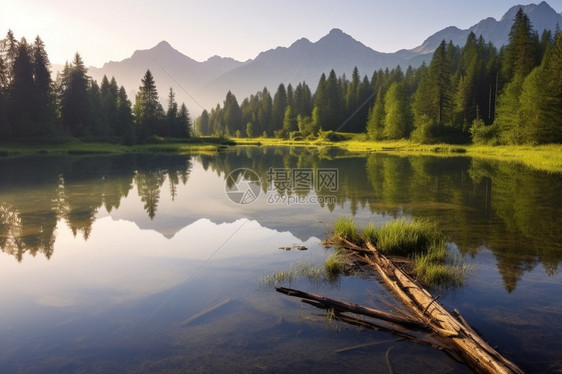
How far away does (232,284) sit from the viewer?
33.4 feet

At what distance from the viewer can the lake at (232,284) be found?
267 inches

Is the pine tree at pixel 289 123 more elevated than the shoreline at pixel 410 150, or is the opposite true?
the pine tree at pixel 289 123

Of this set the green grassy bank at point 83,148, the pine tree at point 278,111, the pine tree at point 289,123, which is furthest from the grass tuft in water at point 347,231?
the pine tree at point 278,111

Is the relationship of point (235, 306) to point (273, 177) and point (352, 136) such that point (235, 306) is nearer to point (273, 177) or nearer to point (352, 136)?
point (273, 177)

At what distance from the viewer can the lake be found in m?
6.78

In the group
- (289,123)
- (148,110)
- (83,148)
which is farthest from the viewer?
(289,123)

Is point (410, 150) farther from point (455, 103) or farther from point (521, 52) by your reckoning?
point (521, 52)

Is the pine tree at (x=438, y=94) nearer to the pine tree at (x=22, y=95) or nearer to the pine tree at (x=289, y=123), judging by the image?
the pine tree at (x=289, y=123)

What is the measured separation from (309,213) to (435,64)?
77228 millimetres

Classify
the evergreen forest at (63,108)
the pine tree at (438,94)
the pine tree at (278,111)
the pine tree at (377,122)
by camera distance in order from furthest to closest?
the pine tree at (278,111) → the pine tree at (377,122) → the pine tree at (438,94) → the evergreen forest at (63,108)

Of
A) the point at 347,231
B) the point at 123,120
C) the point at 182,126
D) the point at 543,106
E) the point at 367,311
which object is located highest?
the point at 123,120

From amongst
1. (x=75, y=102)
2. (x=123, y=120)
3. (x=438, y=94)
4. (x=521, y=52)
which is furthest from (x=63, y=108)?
(x=521, y=52)

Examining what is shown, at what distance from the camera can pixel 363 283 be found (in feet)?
32.8

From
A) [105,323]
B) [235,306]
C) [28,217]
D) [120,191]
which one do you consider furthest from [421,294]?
[120,191]
